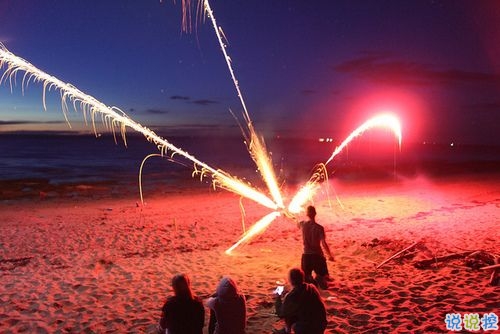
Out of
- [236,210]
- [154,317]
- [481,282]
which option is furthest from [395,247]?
[236,210]

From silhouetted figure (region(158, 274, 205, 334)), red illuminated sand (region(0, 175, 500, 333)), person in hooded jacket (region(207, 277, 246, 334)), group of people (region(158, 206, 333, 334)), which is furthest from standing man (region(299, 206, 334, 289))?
silhouetted figure (region(158, 274, 205, 334))

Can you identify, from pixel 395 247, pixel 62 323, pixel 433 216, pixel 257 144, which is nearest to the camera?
pixel 62 323

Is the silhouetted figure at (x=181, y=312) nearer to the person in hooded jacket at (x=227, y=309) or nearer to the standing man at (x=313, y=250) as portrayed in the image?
Answer: the person in hooded jacket at (x=227, y=309)

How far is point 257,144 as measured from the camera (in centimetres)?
1130

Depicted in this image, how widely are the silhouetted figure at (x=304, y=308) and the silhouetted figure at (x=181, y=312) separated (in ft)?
3.51

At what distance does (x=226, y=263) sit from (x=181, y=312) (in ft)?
18.4

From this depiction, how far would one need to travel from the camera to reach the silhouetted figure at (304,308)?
4.85 metres

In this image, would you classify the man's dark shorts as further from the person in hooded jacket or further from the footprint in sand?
the person in hooded jacket

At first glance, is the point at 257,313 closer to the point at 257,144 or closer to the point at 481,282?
the point at 481,282

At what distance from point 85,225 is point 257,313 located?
10873 millimetres

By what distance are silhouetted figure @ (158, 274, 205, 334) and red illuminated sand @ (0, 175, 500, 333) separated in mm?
1843

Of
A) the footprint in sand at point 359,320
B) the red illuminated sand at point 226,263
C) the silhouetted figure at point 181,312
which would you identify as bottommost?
the footprint in sand at point 359,320

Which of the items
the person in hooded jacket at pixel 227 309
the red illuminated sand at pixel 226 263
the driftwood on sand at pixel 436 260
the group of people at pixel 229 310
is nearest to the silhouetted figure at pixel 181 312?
the group of people at pixel 229 310

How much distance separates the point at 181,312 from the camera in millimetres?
4555
